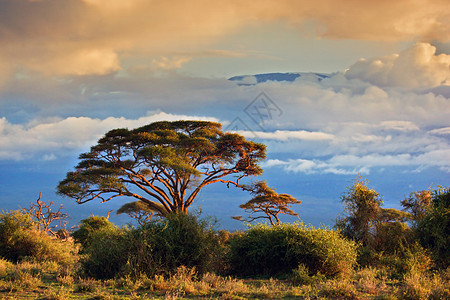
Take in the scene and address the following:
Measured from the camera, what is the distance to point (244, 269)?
16.2 m

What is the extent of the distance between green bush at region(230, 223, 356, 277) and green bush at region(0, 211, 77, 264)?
8.13 m

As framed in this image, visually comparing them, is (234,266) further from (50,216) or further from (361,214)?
(50,216)

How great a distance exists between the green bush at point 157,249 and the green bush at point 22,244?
247 inches

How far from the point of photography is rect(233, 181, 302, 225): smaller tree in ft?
118

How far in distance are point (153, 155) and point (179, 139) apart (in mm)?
2672

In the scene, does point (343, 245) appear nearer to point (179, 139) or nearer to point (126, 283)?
point (126, 283)

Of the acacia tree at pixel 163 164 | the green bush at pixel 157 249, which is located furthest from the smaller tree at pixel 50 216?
the green bush at pixel 157 249

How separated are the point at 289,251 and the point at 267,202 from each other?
70.0ft

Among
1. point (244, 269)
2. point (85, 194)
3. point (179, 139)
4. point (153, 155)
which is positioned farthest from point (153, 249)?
point (85, 194)

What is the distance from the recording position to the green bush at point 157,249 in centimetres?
1352

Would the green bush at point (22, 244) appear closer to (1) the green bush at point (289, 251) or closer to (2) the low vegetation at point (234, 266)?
(2) the low vegetation at point (234, 266)

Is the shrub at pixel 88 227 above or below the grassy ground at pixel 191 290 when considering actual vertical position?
above

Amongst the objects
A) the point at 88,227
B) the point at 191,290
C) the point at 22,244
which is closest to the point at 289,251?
the point at 191,290

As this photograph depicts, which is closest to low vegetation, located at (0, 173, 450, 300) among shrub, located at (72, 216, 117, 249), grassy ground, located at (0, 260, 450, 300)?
grassy ground, located at (0, 260, 450, 300)
